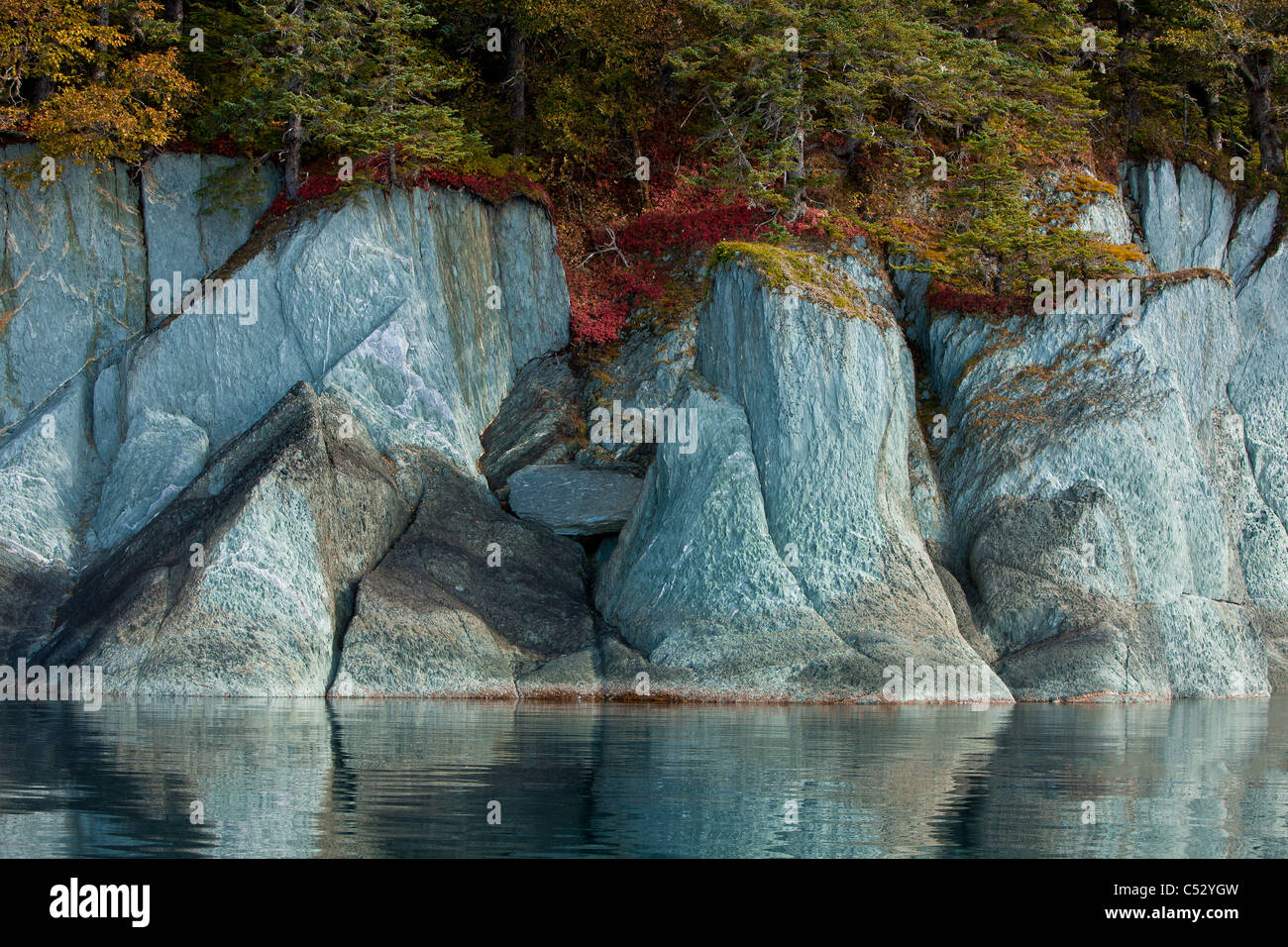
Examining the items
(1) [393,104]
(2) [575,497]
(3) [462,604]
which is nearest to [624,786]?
(3) [462,604]

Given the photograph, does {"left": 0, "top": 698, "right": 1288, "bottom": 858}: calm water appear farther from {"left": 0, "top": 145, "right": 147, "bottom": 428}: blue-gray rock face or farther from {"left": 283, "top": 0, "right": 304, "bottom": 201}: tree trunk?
{"left": 283, "top": 0, "right": 304, "bottom": 201}: tree trunk

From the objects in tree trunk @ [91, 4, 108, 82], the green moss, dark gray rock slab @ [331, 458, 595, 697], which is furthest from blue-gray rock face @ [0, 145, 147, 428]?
the green moss

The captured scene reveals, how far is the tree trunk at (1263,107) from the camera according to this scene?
4491 cm

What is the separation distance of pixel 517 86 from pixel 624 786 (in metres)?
32.3

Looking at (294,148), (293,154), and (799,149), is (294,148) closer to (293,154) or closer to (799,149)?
(293,154)

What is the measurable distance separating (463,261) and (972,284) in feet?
48.6

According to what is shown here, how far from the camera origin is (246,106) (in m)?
36.1

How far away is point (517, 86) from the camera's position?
42344 millimetres

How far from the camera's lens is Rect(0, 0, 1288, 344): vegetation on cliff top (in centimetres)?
3584

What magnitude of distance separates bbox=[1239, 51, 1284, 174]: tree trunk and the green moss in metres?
20.0

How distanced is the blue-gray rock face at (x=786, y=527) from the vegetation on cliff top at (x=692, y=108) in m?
6.64

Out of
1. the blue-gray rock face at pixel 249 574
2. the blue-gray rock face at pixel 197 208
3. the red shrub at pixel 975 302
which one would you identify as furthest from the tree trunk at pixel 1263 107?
the blue-gray rock face at pixel 197 208
